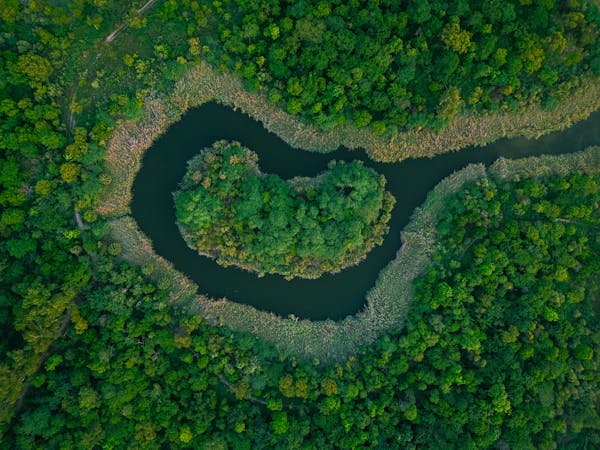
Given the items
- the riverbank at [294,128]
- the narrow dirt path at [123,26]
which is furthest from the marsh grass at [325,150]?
the narrow dirt path at [123,26]

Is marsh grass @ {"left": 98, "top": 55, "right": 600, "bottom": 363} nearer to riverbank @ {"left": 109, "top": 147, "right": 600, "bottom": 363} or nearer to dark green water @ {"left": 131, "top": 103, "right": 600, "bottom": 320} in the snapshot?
riverbank @ {"left": 109, "top": 147, "right": 600, "bottom": 363}

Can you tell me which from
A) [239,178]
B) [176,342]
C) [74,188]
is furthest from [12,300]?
[239,178]

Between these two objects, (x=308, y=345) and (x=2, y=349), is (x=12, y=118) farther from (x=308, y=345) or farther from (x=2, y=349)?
(x=308, y=345)

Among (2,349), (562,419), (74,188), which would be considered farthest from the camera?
(562,419)

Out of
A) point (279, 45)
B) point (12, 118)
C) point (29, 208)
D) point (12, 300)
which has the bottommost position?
point (12, 300)

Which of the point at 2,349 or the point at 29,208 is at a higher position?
the point at 29,208

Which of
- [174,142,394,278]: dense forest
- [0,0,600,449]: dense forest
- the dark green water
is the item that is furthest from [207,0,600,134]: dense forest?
[174,142,394,278]: dense forest

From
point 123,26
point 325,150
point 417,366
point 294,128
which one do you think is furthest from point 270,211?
point 123,26

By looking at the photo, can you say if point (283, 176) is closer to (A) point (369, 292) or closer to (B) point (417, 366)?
(A) point (369, 292)
